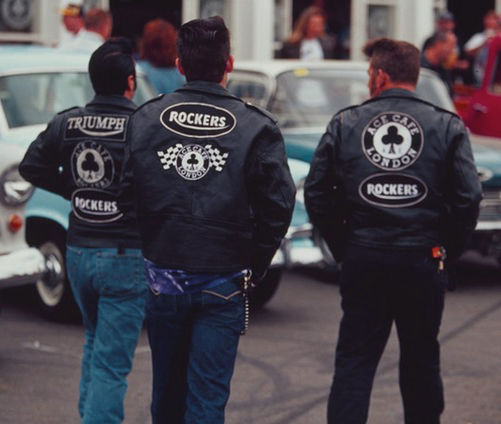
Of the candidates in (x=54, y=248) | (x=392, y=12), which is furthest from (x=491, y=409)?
(x=392, y=12)

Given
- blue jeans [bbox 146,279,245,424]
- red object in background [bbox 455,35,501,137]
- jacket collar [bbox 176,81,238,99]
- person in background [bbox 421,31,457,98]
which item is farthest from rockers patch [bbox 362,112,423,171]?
person in background [bbox 421,31,457,98]

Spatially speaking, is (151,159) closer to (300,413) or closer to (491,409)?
(300,413)

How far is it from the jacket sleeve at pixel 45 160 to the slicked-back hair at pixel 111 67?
0.79 feet

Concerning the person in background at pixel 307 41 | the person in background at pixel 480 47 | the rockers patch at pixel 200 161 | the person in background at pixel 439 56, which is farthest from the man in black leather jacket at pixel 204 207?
the person in background at pixel 480 47

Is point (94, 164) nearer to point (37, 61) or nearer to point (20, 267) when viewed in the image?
point (20, 267)

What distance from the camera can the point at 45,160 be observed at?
16.4ft

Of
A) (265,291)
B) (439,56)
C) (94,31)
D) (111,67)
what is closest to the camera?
(111,67)

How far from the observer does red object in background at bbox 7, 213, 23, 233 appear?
6996 mm

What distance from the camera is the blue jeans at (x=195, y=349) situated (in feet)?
13.3

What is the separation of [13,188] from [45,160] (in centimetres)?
203

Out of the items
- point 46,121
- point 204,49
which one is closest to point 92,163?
point 204,49

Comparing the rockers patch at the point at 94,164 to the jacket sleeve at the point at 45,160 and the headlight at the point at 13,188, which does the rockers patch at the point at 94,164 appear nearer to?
the jacket sleeve at the point at 45,160

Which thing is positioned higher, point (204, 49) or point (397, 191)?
point (204, 49)

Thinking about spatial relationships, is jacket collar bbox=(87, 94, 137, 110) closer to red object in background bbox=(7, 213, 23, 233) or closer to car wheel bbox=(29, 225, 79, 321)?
red object in background bbox=(7, 213, 23, 233)
